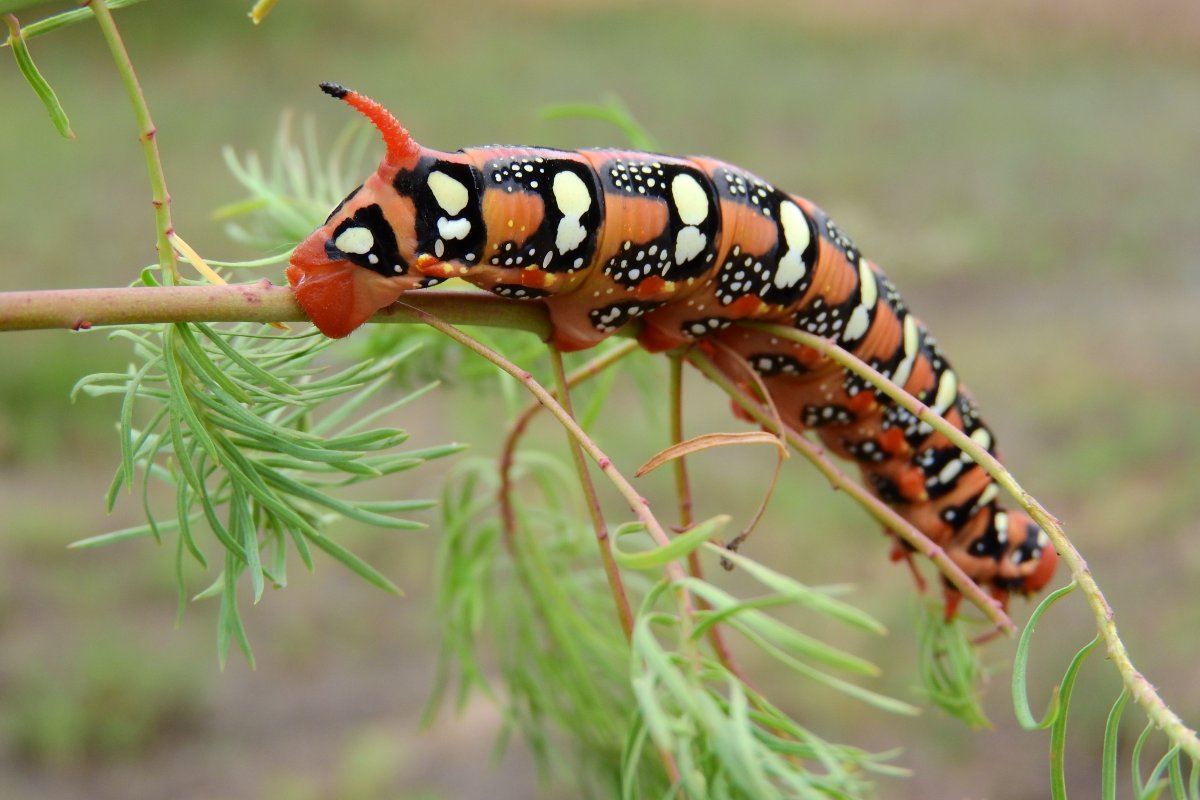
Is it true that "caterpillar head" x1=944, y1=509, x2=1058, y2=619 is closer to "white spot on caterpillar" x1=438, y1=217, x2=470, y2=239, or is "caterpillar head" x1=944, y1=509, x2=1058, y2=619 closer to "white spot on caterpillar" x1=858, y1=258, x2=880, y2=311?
"white spot on caterpillar" x1=858, y1=258, x2=880, y2=311

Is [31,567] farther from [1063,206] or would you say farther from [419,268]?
[1063,206]

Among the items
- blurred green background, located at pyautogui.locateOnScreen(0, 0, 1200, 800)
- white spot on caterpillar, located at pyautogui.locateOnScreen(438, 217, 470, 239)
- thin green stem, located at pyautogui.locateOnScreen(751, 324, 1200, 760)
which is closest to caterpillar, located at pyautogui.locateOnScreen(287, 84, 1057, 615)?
white spot on caterpillar, located at pyautogui.locateOnScreen(438, 217, 470, 239)

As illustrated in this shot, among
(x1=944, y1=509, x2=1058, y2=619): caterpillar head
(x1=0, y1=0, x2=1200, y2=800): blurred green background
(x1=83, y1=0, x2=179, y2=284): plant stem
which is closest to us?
(x1=83, y1=0, x2=179, y2=284): plant stem

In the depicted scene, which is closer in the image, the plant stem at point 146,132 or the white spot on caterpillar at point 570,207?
the plant stem at point 146,132

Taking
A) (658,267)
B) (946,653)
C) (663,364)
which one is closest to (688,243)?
(658,267)

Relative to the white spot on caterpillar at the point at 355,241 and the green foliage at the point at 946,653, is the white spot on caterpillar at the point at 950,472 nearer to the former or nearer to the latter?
the green foliage at the point at 946,653

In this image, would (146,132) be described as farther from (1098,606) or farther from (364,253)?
(1098,606)

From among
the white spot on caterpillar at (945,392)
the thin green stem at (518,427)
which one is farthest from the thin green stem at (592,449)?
the white spot on caterpillar at (945,392)
